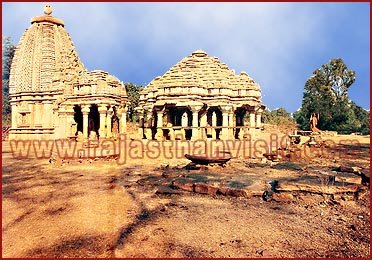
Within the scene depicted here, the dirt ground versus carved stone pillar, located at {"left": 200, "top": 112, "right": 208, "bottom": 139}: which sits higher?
carved stone pillar, located at {"left": 200, "top": 112, "right": 208, "bottom": 139}

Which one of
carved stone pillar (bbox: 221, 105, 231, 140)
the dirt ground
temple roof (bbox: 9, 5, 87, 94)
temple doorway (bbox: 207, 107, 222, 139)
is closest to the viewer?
the dirt ground

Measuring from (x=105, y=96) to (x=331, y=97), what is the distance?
97.1 feet

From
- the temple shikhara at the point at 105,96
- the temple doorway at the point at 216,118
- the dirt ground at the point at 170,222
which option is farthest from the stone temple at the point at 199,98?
the dirt ground at the point at 170,222

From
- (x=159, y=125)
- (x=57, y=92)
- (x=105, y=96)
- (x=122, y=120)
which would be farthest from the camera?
(x=57, y=92)

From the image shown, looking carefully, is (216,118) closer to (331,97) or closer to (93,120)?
(93,120)

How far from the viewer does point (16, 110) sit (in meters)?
27.6

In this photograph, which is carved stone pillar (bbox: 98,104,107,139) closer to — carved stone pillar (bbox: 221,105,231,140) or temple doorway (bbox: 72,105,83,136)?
temple doorway (bbox: 72,105,83,136)

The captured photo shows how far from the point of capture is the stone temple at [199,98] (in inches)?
801

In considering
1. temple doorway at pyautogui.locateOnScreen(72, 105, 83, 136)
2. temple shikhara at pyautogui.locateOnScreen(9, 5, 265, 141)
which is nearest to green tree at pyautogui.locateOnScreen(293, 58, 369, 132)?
temple shikhara at pyautogui.locateOnScreen(9, 5, 265, 141)

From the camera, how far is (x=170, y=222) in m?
5.16

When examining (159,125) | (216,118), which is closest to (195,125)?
(159,125)

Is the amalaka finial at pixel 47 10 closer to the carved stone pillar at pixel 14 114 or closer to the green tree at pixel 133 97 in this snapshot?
the carved stone pillar at pixel 14 114

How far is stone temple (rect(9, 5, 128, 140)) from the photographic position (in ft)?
75.7

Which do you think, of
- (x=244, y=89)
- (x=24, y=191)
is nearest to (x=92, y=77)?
(x=244, y=89)
